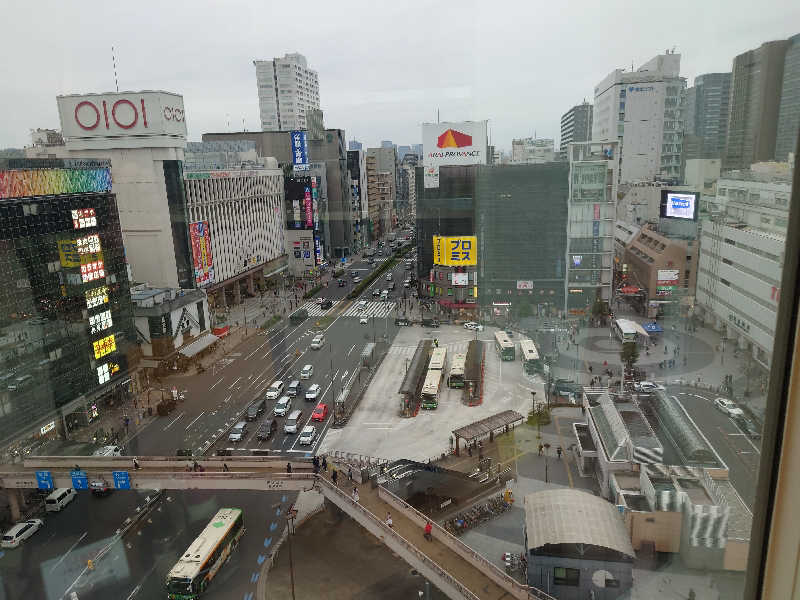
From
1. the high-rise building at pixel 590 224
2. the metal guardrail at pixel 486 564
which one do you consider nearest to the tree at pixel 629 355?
the high-rise building at pixel 590 224

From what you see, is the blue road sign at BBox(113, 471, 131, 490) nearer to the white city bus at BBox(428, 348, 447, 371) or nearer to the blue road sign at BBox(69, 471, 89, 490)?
the blue road sign at BBox(69, 471, 89, 490)

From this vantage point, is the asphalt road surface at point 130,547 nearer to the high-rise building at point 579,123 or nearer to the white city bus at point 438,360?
the white city bus at point 438,360

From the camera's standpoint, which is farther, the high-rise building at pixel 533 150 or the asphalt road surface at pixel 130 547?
the high-rise building at pixel 533 150

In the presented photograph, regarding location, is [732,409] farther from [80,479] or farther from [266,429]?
[266,429]

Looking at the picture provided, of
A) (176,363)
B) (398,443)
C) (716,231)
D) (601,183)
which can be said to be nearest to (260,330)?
(176,363)

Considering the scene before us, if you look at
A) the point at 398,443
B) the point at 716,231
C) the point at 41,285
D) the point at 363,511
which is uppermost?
the point at 716,231

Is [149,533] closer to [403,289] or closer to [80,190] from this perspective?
[80,190]

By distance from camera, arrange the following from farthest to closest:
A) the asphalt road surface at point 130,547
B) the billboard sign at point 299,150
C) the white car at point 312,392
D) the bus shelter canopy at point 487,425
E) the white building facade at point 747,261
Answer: the billboard sign at point 299,150, the white car at point 312,392, the bus shelter canopy at point 487,425, the asphalt road surface at point 130,547, the white building facade at point 747,261
